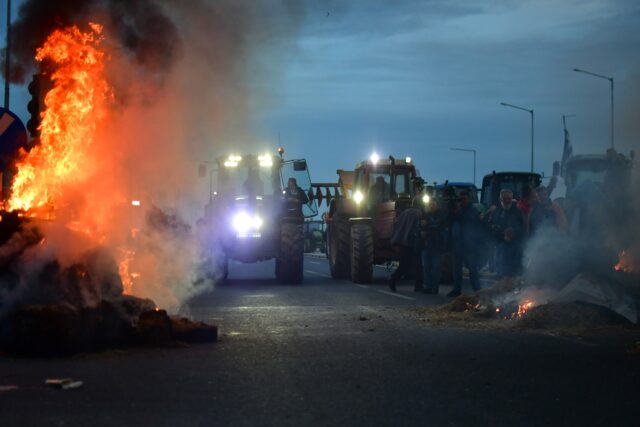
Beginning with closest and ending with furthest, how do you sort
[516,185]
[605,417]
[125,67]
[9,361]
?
[605,417] < [9,361] < [125,67] < [516,185]

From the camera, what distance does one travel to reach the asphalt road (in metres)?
6.88

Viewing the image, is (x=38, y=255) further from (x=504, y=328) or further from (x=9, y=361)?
(x=504, y=328)

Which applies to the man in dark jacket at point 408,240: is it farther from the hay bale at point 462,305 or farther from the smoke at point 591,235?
the hay bale at point 462,305

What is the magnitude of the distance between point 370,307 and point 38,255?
673 cm

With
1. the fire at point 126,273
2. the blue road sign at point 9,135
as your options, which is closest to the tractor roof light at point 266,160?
the fire at point 126,273

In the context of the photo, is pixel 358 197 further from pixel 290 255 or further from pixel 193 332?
pixel 193 332

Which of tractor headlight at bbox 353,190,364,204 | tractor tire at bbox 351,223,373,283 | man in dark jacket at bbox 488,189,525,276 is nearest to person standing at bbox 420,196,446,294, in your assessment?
man in dark jacket at bbox 488,189,525,276

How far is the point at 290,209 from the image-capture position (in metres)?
23.5

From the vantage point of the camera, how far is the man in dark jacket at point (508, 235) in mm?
17562

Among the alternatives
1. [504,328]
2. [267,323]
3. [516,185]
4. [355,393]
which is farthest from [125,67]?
[516,185]

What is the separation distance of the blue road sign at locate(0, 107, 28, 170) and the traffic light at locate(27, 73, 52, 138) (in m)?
0.94

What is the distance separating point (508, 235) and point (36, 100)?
28.7ft

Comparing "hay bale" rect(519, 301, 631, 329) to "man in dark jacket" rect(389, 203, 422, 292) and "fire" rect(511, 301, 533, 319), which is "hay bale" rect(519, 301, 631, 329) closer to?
"fire" rect(511, 301, 533, 319)

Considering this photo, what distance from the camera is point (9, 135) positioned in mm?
11805
